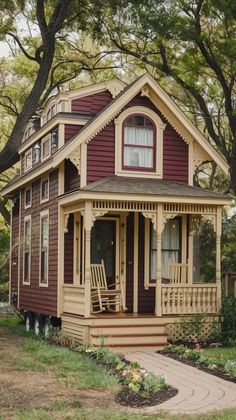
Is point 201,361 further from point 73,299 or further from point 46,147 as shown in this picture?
point 46,147

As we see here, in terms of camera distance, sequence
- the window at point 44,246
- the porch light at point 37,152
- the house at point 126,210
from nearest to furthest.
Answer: the house at point 126,210 → the window at point 44,246 → the porch light at point 37,152

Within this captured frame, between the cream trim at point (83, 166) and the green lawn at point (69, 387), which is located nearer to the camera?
the green lawn at point (69, 387)

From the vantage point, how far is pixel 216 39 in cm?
2144

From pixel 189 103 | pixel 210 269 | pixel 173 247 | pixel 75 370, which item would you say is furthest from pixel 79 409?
pixel 210 269

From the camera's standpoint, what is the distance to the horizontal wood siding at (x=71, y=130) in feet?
57.6

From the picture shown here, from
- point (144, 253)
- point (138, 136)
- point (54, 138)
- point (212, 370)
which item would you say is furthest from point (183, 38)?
point (212, 370)

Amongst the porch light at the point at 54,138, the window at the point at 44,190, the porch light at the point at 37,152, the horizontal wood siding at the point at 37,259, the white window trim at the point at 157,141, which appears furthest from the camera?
the porch light at the point at 37,152

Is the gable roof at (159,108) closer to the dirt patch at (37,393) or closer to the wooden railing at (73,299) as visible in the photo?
the wooden railing at (73,299)

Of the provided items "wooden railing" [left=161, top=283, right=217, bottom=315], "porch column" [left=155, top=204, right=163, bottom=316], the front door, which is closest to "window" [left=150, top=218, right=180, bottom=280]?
the front door

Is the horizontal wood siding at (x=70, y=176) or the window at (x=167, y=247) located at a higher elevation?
the horizontal wood siding at (x=70, y=176)

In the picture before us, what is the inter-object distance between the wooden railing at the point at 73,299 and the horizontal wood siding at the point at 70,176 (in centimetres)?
255

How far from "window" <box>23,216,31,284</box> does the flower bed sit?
7.28 m

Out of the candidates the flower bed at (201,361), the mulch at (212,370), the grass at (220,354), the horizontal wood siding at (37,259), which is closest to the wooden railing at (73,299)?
the horizontal wood siding at (37,259)

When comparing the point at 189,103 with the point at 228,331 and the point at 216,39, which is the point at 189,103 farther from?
the point at 228,331
